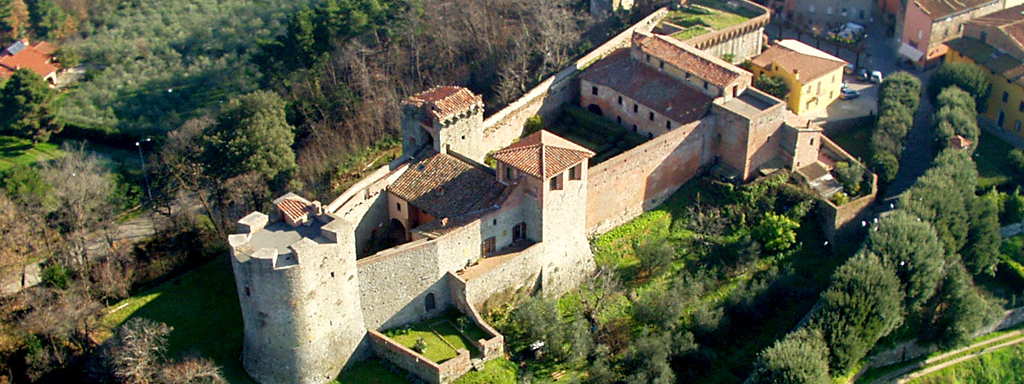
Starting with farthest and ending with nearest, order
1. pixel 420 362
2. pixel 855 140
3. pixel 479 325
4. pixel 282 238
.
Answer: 1. pixel 855 140
2. pixel 479 325
3. pixel 420 362
4. pixel 282 238

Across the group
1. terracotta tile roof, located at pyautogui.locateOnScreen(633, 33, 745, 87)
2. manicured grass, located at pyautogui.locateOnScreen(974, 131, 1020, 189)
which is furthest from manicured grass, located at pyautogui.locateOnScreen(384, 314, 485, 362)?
manicured grass, located at pyautogui.locateOnScreen(974, 131, 1020, 189)

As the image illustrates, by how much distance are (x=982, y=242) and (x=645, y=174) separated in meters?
15.1

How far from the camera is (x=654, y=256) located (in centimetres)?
4747

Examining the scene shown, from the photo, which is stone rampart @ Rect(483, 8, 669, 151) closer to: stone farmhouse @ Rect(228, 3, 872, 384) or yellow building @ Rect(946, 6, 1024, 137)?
stone farmhouse @ Rect(228, 3, 872, 384)

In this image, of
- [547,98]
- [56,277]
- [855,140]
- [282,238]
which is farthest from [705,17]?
[56,277]

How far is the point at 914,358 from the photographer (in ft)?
159

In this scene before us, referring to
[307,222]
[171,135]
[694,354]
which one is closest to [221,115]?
[171,135]

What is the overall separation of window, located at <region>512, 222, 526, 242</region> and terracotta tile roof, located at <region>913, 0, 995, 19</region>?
28705 millimetres

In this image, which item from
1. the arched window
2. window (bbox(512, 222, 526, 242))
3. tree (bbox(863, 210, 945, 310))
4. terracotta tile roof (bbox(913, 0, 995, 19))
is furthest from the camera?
terracotta tile roof (bbox(913, 0, 995, 19))

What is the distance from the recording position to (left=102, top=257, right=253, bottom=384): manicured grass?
139 ft

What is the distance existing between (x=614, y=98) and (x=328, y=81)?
15719mm

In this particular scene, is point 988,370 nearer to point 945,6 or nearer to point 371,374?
point 945,6

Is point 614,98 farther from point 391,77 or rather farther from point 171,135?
point 171,135

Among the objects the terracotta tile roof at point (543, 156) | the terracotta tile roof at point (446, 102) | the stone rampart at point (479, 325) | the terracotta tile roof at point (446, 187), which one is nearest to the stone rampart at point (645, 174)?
the terracotta tile roof at point (543, 156)
